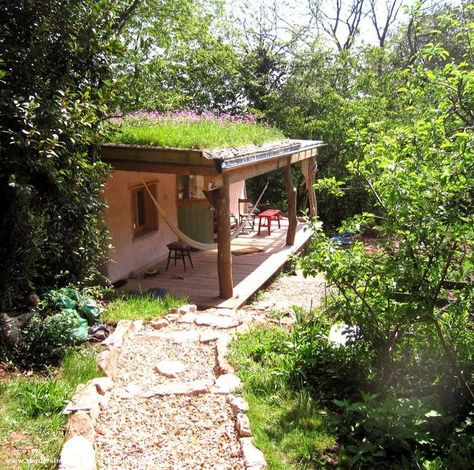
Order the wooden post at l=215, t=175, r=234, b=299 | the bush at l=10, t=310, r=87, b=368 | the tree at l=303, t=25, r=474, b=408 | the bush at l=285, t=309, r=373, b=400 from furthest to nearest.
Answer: the wooden post at l=215, t=175, r=234, b=299
the bush at l=10, t=310, r=87, b=368
the bush at l=285, t=309, r=373, b=400
the tree at l=303, t=25, r=474, b=408

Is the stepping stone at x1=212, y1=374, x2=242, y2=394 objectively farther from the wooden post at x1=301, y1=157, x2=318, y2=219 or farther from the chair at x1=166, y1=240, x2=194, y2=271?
the wooden post at x1=301, y1=157, x2=318, y2=219

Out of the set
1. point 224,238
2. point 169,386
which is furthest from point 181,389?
point 224,238

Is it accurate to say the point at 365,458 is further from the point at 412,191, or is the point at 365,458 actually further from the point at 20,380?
the point at 20,380

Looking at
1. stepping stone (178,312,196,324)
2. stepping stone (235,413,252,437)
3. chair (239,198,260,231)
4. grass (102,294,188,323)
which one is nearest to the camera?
stepping stone (235,413,252,437)

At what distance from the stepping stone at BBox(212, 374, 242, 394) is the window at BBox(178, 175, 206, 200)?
6325mm

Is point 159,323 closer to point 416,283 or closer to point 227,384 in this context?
point 227,384

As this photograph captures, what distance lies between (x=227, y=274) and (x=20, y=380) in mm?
3481

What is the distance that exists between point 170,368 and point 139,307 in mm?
1629

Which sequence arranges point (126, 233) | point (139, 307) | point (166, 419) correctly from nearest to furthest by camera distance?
1. point (166, 419)
2. point (139, 307)
3. point (126, 233)

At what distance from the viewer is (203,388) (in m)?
4.17

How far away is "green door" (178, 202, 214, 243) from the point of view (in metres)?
10.3

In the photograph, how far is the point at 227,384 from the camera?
4.21 m

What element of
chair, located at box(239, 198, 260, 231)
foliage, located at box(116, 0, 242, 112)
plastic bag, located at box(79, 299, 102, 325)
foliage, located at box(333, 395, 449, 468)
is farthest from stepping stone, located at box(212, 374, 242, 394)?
chair, located at box(239, 198, 260, 231)

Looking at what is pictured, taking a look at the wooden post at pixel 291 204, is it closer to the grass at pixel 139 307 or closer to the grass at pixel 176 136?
the grass at pixel 176 136
